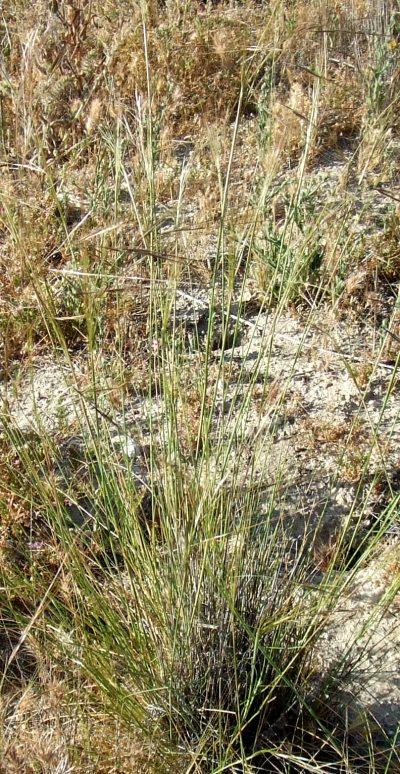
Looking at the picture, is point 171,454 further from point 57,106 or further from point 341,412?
point 57,106

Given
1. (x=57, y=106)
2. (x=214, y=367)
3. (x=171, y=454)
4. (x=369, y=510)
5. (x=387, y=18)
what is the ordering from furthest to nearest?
(x=387, y=18), (x=57, y=106), (x=214, y=367), (x=369, y=510), (x=171, y=454)

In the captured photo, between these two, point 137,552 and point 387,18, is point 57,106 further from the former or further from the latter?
point 137,552

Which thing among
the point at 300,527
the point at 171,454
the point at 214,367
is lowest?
the point at 300,527

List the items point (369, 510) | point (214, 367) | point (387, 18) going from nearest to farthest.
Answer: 1. point (369, 510)
2. point (214, 367)
3. point (387, 18)

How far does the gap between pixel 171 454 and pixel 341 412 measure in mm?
1141

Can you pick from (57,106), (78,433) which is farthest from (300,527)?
(57,106)

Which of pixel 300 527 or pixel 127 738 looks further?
pixel 300 527

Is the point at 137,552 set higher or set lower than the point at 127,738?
higher

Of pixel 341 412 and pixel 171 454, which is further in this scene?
pixel 341 412

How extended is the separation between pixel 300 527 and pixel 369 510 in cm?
22

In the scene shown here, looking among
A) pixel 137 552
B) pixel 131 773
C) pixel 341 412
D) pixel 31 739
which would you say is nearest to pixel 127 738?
pixel 131 773

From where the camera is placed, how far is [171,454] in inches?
72.7

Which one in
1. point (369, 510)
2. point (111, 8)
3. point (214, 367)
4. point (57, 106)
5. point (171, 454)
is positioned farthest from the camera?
point (111, 8)

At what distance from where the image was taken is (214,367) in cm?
277
